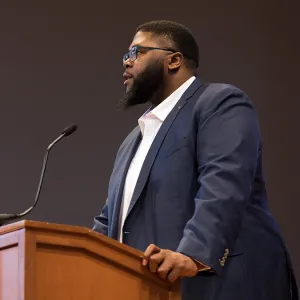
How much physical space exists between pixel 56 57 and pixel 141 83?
1646mm

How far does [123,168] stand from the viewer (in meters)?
2.71

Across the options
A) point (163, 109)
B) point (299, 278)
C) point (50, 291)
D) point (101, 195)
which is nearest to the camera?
point (50, 291)

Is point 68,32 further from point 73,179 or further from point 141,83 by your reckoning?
point 141,83

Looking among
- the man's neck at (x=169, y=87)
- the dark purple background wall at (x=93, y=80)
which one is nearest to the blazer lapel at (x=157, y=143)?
the man's neck at (x=169, y=87)

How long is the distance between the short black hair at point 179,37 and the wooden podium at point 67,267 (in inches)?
45.5

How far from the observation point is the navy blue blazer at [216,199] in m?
2.23

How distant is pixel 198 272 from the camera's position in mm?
2098

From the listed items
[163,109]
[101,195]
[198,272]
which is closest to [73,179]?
[101,195]

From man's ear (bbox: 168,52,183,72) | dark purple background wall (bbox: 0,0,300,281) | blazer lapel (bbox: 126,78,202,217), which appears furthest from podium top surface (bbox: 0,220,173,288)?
Answer: dark purple background wall (bbox: 0,0,300,281)

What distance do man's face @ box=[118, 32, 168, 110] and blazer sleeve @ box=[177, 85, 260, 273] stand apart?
0.34m

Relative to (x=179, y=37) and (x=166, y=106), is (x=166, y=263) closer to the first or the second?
(x=166, y=106)

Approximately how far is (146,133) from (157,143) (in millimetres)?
235

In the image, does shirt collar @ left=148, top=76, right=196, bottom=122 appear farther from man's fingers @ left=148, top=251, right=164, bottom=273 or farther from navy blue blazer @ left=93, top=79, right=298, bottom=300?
man's fingers @ left=148, top=251, right=164, bottom=273

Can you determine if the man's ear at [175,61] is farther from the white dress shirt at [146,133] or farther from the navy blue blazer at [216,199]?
the navy blue blazer at [216,199]
